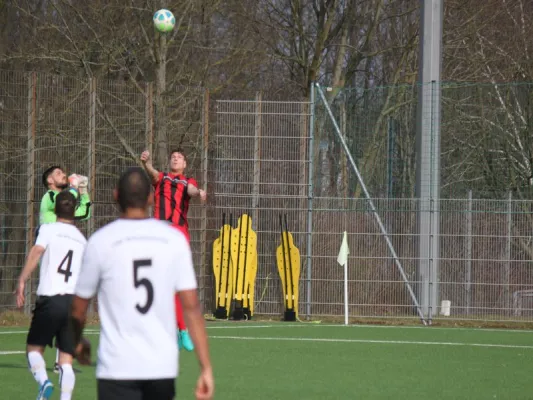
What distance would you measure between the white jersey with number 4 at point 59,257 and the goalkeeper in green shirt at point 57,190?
284cm

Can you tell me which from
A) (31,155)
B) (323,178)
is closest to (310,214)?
(323,178)

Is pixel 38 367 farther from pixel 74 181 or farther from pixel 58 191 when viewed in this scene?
pixel 74 181

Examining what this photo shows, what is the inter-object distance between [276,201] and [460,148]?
3283 millimetres

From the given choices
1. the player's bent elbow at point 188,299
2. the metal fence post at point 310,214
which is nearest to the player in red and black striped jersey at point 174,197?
the metal fence post at point 310,214

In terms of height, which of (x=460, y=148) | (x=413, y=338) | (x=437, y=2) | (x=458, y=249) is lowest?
(x=413, y=338)

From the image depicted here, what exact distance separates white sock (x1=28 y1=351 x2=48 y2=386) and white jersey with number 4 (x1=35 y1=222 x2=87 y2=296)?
0.49 meters

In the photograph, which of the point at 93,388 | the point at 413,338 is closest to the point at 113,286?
the point at 93,388

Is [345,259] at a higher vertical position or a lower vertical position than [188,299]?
lower

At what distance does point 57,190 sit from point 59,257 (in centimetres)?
330

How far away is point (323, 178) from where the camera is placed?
20.1 m

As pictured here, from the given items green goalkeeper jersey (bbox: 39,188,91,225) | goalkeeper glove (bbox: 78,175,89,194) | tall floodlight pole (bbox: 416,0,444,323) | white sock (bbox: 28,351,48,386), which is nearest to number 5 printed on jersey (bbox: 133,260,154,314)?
white sock (bbox: 28,351,48,386)

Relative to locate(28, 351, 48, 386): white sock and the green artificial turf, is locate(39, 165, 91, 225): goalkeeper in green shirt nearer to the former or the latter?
the green artificial turf

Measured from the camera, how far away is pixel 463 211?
Answer: 63.1ft

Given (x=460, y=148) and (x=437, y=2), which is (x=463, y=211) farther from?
(x=437, y=2)
